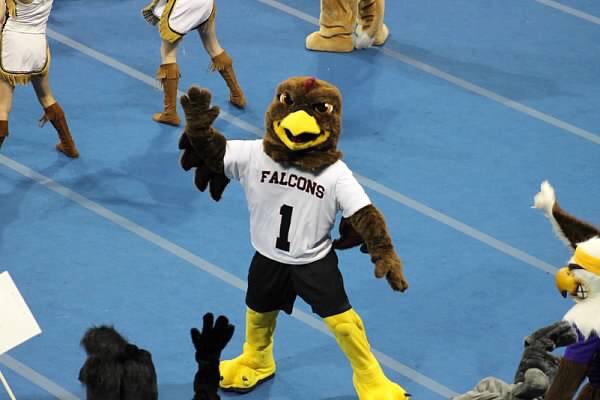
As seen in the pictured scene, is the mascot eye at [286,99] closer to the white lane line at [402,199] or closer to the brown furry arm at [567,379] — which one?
the brown furry arm at [567,379]

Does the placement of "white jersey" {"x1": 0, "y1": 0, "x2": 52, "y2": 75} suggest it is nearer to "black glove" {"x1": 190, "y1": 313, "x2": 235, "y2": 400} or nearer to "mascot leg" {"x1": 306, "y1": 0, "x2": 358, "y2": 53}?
"mascot leg" {"x1": 306, "y1": 0, "x2": 358, "y2": 53}

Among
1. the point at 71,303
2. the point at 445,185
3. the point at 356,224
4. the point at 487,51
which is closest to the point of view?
the point at 356,224

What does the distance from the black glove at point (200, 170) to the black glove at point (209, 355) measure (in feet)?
4.10

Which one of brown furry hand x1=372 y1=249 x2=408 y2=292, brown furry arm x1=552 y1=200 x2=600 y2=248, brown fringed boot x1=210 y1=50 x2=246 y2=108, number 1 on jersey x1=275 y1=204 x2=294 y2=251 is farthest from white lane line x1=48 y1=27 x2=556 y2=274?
number 1 on jersey x1=275 y1=204 x2=294 y2=251

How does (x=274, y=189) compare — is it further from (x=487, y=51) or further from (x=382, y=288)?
(x=487, y=51)

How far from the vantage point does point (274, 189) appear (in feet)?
21.6

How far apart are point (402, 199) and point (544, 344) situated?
8.66 ft

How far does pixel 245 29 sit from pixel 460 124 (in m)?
1.95

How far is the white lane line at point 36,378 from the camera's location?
7.04m

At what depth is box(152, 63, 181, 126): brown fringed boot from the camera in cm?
919

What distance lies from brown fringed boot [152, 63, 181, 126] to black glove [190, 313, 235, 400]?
12.4 ft

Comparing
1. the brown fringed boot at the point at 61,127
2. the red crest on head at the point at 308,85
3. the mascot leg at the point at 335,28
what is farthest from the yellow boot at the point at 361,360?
the mascot leg at the point at 335,28

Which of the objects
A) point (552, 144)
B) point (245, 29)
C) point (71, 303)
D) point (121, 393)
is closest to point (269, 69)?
point (245, 29)

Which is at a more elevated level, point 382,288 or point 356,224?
point 356,224
